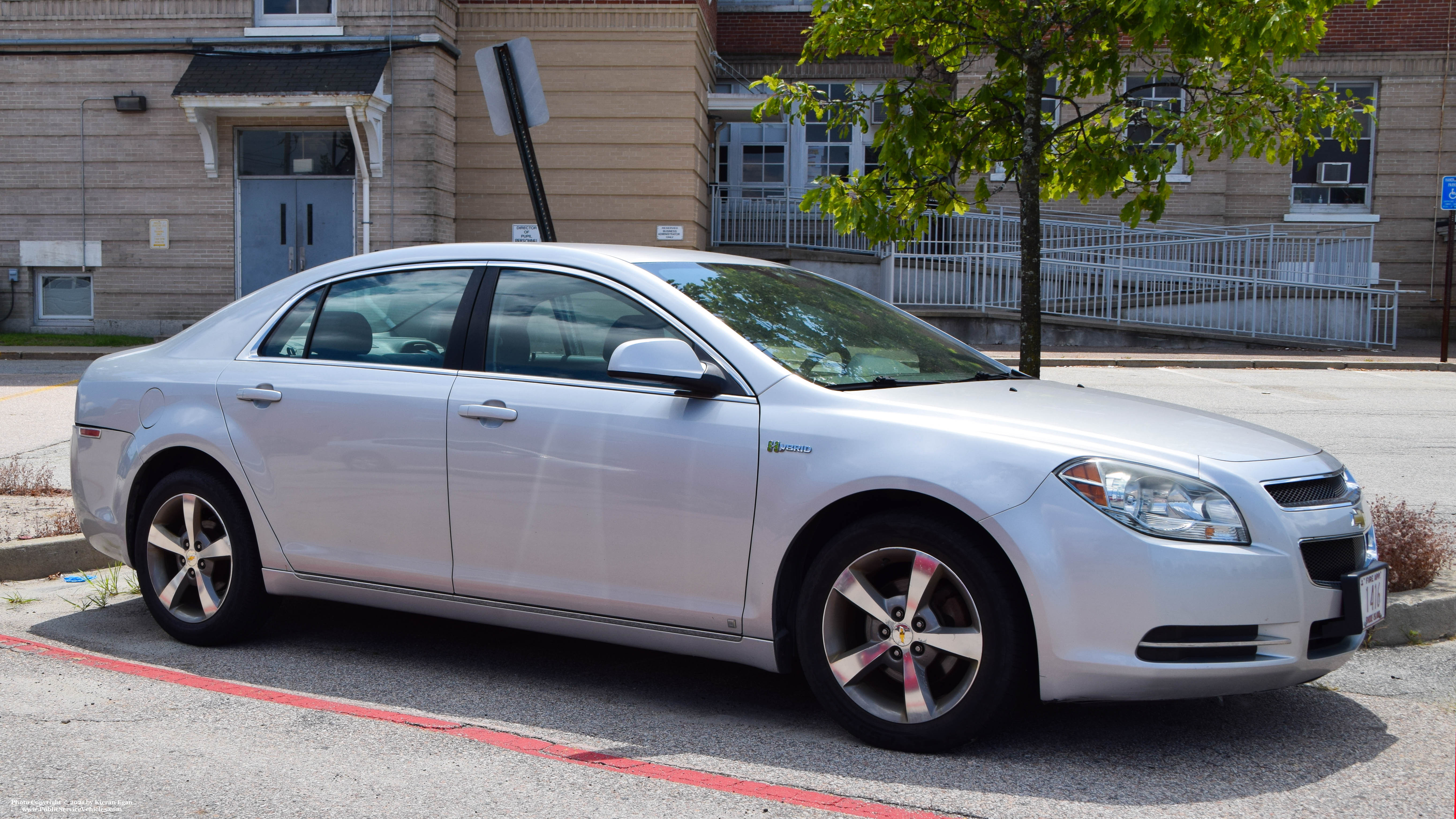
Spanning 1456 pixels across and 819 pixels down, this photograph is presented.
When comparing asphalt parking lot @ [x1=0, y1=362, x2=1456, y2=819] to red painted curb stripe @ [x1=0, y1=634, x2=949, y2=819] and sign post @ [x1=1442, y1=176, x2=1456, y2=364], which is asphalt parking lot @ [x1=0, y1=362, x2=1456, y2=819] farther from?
sign post @ [x1=1442, y1=176, x2=1456, y2=364]

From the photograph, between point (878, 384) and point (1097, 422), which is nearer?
point (1097, 422)

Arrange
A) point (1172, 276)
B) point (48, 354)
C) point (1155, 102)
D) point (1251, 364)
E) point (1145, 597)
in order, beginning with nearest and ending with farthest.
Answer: point (1145, 597) < point (48, 354) < point (1251, 364) < point (1172, 276) < point (1155, 102)

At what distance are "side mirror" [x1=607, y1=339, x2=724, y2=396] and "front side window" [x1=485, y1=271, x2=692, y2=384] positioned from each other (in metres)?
0.25

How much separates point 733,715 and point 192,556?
2318 millimetres

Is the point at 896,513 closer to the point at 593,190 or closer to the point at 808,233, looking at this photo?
the point at 593,190

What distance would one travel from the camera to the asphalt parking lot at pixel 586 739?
135 inches

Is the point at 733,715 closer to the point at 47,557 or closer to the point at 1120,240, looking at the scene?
the point at 47,557

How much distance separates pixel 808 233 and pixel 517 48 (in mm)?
17642

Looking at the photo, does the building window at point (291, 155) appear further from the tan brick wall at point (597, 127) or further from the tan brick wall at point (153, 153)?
the tan brick wall at point (597, 127)

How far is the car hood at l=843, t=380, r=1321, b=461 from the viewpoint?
3666 millimetres

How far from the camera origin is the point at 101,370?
5.39m

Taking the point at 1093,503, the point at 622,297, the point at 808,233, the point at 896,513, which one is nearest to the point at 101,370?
the point at 622,297

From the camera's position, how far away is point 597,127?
20719 mm

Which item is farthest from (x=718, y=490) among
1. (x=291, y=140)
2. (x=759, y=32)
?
(x=759, y=32)
